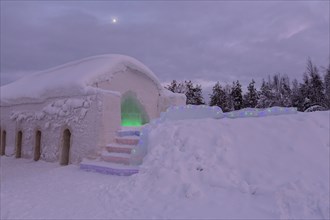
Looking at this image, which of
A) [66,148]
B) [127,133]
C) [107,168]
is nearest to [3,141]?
[66,148]

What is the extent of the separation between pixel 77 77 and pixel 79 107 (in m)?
1.52

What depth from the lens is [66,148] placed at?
11.8 metres

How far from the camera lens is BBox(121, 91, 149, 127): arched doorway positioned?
14899 millimetres

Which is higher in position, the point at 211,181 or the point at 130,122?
the point at 130,122

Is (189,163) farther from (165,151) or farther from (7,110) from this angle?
(7,110)

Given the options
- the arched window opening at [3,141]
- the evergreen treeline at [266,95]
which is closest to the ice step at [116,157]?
the arched window opening at [3,141]

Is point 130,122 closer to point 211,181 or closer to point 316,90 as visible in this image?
point 211,181

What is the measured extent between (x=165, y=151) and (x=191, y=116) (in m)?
3.36

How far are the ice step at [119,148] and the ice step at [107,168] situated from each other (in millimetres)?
685

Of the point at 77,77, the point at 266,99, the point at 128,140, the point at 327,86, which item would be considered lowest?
the point at 128,140

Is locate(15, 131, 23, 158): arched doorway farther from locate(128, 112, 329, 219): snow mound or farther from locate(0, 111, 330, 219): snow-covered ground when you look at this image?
locate(128, 112, 329, 219): snow mound

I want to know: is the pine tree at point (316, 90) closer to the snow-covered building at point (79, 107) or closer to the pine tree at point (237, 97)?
the pine tree at point (237, 97)

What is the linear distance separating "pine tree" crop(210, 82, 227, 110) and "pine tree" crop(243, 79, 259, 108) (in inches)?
121

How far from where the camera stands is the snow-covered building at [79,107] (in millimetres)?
10523
